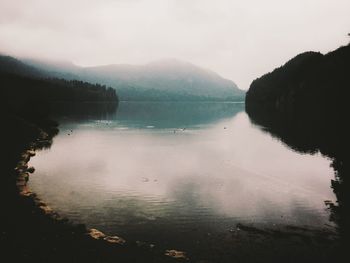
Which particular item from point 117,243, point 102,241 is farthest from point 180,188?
point 102,241

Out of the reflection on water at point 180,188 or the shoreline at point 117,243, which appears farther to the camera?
the reflection on water at point 180,188

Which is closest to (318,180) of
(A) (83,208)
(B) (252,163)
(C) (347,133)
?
(B) (252,163)

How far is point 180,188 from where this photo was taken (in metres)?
51.7

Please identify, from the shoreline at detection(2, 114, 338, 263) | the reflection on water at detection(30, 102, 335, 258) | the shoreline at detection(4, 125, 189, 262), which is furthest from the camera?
the reflection on water at detection(30, 102, 335, 258)

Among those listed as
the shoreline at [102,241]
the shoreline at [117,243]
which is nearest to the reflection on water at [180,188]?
the shoreline at [102,241]

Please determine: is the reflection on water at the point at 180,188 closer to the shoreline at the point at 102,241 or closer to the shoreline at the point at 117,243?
the shoreline at the point at 102,241

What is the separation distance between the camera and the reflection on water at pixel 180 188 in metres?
37.5

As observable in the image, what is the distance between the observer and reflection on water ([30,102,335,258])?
37.5 meters

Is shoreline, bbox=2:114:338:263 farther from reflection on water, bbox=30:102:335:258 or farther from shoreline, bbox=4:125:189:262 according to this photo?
reflection on water, bbox=30:102:335:258

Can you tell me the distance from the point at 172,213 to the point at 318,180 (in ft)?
94.6

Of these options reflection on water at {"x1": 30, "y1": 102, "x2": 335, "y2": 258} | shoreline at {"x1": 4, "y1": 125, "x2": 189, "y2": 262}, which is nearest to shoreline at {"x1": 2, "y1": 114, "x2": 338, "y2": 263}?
shoreline at {"x1": 4, "y1": 125, "x2": 189, "y2": 262}

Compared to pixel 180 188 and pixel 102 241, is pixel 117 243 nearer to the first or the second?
pixel 102 241

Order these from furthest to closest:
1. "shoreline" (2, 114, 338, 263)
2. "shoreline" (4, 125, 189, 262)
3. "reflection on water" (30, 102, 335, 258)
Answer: "reflection on water" (30, 102, 335, 258), "shoreline" (4, 125, 189, 262), "shoreline" (2, 114, 338, 263)

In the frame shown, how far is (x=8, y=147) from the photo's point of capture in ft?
236
